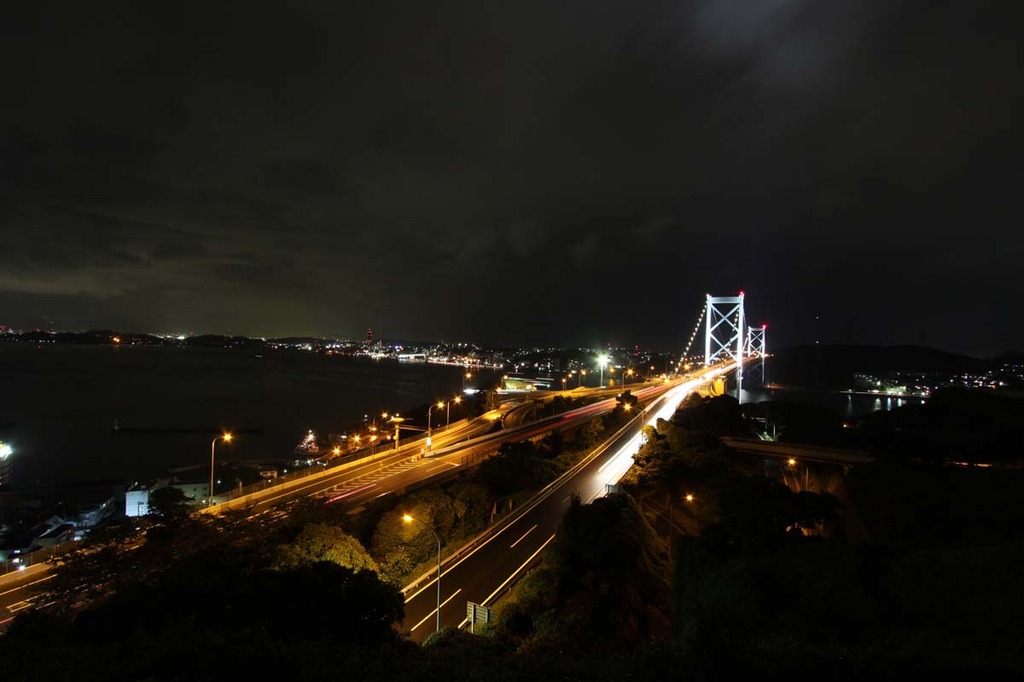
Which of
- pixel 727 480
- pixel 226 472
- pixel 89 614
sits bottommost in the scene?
pixel 226 472

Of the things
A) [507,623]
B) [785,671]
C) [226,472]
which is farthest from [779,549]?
[226,472]

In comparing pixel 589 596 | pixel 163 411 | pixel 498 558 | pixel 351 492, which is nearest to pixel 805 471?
pixel 498 558

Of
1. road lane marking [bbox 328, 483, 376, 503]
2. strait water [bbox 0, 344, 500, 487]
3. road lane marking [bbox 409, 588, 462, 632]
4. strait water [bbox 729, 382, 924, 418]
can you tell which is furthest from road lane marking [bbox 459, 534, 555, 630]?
strait water [bbox 729, 382, 924, 418]

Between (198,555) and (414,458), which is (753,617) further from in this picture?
(414,458)

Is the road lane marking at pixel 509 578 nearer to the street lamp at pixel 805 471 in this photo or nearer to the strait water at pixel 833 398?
the street lamp at pixel 805 471

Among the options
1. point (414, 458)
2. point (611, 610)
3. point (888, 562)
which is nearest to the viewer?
point (888, 562)

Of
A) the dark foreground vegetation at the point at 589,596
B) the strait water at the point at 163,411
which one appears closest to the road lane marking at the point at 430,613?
the dark foreground vegetation at the point at 589,596

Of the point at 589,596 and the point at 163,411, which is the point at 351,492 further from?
the point at 163,411
